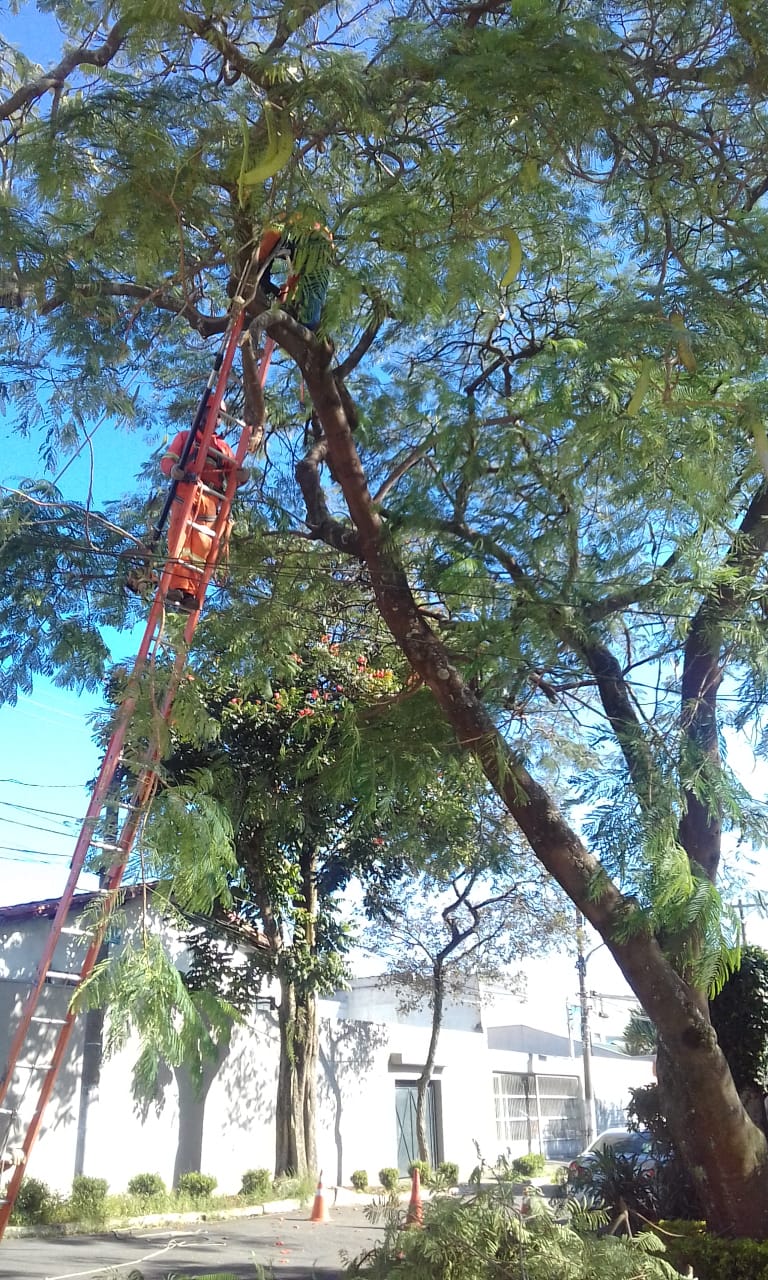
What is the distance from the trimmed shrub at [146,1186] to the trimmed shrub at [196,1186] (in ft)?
1.58

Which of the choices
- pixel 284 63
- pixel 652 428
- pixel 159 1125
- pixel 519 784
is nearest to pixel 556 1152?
pixel 159 1125

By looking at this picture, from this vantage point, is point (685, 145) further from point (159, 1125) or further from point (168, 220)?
point (159, 1125)

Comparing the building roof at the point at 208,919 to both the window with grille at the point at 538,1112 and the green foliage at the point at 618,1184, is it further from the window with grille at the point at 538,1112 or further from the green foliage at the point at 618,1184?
the window with grille at the point at 538,1112

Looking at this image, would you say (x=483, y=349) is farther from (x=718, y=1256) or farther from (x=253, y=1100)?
(x=253, y=1100)

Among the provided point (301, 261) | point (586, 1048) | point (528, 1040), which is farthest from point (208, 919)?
point (528, 1040)

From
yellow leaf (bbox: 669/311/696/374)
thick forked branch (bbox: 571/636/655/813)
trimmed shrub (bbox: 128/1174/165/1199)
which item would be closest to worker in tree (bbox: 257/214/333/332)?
yellow leaf (bbox: 669/311/696/374)

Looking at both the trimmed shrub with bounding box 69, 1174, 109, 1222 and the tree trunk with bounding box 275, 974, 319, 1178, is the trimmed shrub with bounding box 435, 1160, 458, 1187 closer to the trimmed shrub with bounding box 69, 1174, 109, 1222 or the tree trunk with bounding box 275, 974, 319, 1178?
the tree trunk with bounding box 275, 974, 319, 1178

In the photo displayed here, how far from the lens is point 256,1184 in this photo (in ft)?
52.2

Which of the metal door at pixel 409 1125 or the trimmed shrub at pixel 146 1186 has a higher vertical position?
the metal door at pixel 409 1125

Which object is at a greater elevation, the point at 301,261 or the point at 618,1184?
the point at 301,261

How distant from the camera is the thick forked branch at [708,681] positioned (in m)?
6.94

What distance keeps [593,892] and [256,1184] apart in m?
11.7

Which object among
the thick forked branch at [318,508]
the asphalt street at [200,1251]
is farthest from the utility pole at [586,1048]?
the thick forked branch at [318,508]

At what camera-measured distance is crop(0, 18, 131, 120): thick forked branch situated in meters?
6.29
